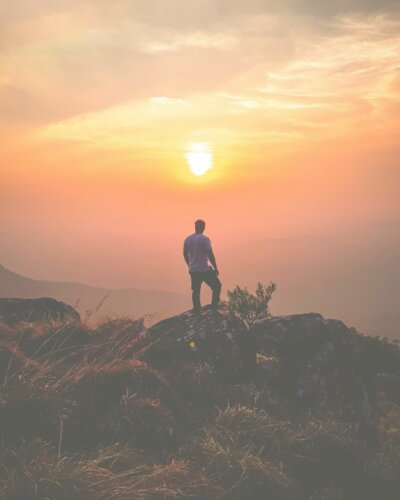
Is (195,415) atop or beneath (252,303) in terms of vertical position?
beneath

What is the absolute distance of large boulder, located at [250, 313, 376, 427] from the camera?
10438mm

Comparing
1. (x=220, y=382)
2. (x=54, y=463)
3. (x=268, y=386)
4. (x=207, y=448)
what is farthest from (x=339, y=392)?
(x=54, y=463)

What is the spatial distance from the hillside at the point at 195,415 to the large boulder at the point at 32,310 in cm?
328

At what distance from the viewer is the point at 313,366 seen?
11.2m

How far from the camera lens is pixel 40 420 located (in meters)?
5.45

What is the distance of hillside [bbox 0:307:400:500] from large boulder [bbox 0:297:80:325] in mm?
3280

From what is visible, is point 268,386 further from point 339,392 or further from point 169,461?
point 169,461

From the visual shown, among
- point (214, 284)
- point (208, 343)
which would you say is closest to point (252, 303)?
point (214, 284)

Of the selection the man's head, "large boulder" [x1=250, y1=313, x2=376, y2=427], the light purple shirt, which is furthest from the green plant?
the man's head

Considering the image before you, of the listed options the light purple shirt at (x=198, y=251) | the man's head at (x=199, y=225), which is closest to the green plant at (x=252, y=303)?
the light purple shirt at (x=198, y=251)

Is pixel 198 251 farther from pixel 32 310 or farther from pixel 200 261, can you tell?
pixel 32 310

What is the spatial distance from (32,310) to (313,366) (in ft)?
25.8

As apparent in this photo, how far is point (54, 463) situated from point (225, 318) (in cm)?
725

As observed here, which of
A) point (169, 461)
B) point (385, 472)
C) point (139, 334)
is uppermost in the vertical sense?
point (139, 334)
